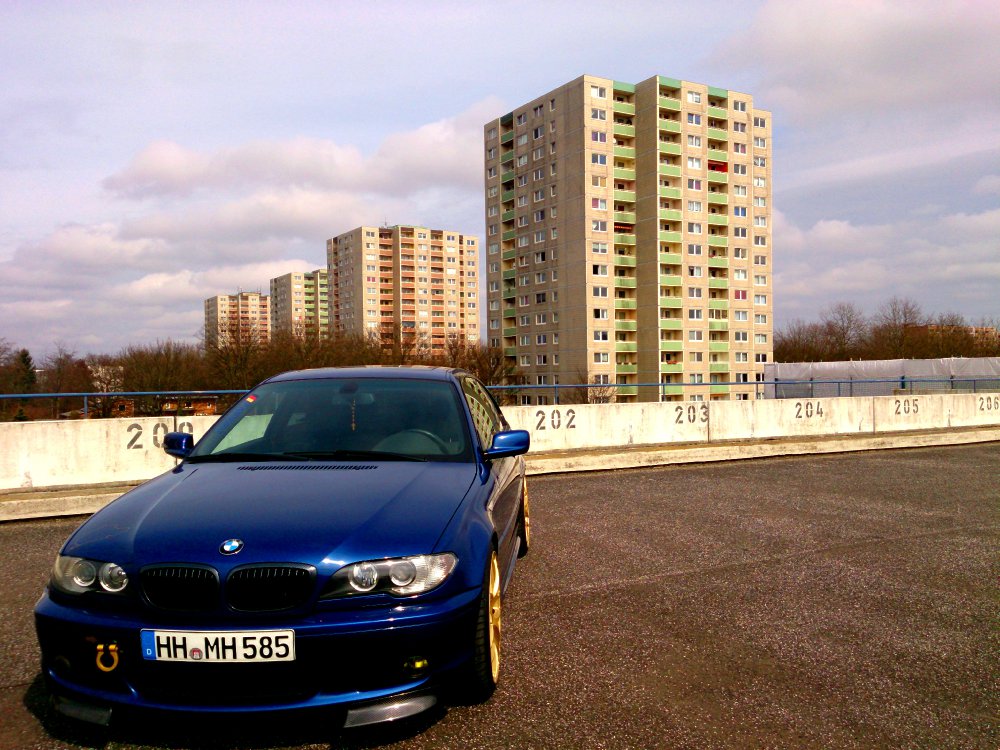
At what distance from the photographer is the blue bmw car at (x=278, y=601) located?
244 centimetres

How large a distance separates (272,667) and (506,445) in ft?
6.17

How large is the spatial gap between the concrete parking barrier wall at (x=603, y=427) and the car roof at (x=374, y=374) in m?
5.86

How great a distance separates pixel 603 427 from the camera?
12.7 metres

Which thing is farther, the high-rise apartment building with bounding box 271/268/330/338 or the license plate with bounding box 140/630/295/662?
the high-rise apartment building with bounding box 271/268/330/338

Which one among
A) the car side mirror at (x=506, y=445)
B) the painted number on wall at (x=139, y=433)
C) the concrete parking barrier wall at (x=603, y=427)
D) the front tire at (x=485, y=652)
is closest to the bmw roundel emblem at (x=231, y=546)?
the front tire at (x=485, y=652)

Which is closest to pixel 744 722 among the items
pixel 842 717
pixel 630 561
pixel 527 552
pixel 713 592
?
pixel 842 717

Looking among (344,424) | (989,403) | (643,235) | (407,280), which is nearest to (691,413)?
(989,403)

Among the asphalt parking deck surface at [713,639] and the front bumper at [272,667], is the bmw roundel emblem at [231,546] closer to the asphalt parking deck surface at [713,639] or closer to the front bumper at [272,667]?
the front bumper at [272,667]

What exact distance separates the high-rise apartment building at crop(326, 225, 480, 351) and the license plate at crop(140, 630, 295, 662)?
13943 cm

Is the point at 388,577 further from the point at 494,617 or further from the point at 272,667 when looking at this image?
the point at 494,617

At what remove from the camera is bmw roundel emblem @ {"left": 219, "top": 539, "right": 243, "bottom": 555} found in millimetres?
2562

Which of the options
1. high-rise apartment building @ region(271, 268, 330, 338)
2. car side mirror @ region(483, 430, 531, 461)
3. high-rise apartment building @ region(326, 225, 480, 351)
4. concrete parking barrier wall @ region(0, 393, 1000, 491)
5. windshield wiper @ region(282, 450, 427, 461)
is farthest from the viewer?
high-rise apartment building @ region(271, 268, 330, 338)

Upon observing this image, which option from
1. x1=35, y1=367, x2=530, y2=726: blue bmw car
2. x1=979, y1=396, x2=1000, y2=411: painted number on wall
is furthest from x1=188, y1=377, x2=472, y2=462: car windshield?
x1=979, y1=396, x2=1000, y2=411: painted number on wall

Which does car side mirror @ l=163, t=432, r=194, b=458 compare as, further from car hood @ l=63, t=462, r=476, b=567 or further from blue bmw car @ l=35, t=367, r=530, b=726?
blue bmw car @ l=35, t=367, r=530, b=726
